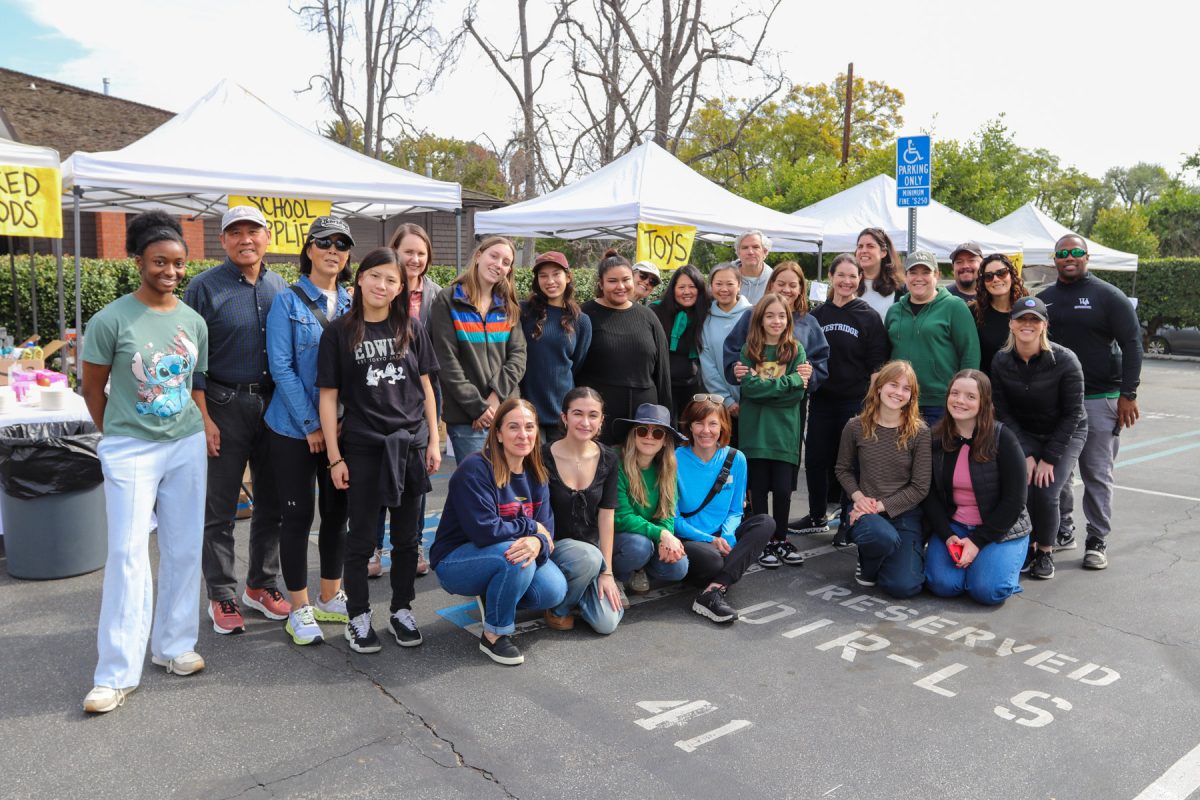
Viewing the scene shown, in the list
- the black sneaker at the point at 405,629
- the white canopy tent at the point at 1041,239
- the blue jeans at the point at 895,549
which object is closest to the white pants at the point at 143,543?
the black sneaker at the point at 405,629

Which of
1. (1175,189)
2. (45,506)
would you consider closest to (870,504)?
(45,506)

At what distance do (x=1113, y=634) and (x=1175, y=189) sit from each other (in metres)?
45.3

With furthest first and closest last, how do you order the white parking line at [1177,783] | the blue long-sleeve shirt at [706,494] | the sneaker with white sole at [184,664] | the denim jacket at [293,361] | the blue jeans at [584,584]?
1. the blue long-sleeve shirt at [706,494]
2. the blue jeans at [584,584]
3. the denim jacket at [293,361]
4. the sneaker with white sole at [184,664]
5. the white parking line at [1177,783]

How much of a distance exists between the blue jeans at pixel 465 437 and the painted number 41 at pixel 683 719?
5.84 feet

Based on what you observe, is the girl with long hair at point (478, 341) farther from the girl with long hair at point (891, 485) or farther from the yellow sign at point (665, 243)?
the yellow sign at point (665, 243)

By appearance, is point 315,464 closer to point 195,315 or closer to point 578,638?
point 195,315

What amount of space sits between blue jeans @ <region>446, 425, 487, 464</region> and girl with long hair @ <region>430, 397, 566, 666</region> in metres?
0.74

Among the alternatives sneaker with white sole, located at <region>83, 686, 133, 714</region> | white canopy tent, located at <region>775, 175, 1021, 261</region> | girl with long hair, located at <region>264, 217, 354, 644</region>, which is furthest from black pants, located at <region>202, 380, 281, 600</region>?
white canopy tent, located at <region>775, 175, 1021, 261</region>

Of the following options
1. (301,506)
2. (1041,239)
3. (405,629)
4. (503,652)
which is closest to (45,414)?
(301,506)

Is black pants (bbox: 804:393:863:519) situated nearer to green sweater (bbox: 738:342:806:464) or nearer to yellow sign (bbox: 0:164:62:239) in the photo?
green sweater (bbox: 738:342:806:464)

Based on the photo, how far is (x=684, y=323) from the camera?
18.9 feet

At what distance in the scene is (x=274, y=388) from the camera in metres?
3.85

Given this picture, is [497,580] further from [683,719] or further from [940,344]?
[940,344]

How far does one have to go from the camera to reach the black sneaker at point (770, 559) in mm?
5141
